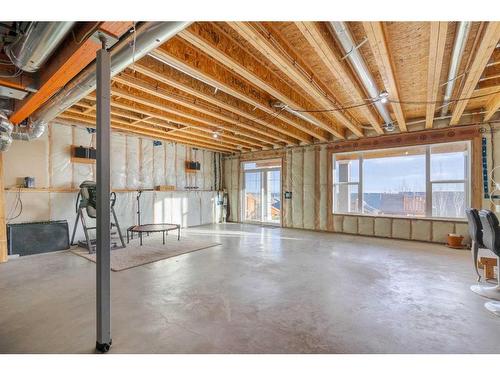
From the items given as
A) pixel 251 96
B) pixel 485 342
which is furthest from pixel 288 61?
pixel 485 342

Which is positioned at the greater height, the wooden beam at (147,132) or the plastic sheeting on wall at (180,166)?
the wooden beam at (147,132)

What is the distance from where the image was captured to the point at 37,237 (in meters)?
4.38

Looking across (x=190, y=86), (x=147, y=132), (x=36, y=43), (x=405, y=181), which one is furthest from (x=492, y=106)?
(x=147, y=132)

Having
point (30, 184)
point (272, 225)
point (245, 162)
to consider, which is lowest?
point (272, 225)

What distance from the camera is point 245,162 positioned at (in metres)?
8.74

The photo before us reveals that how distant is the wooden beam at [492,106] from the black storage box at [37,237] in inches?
321

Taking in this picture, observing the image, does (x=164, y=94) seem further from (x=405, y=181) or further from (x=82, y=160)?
(x=405, y=181)

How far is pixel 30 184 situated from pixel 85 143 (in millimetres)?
1443

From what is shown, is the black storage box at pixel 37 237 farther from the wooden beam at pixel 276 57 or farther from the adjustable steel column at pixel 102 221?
the wooden beam at pixel 276 57

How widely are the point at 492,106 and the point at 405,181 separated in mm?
2152

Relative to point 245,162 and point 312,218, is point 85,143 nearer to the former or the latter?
point 245,162

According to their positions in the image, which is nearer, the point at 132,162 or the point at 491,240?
the point at 491,240

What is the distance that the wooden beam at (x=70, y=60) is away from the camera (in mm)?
1813

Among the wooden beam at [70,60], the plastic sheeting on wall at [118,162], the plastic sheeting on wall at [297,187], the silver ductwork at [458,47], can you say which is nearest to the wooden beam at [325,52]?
the silver ductwork at [458,47]
